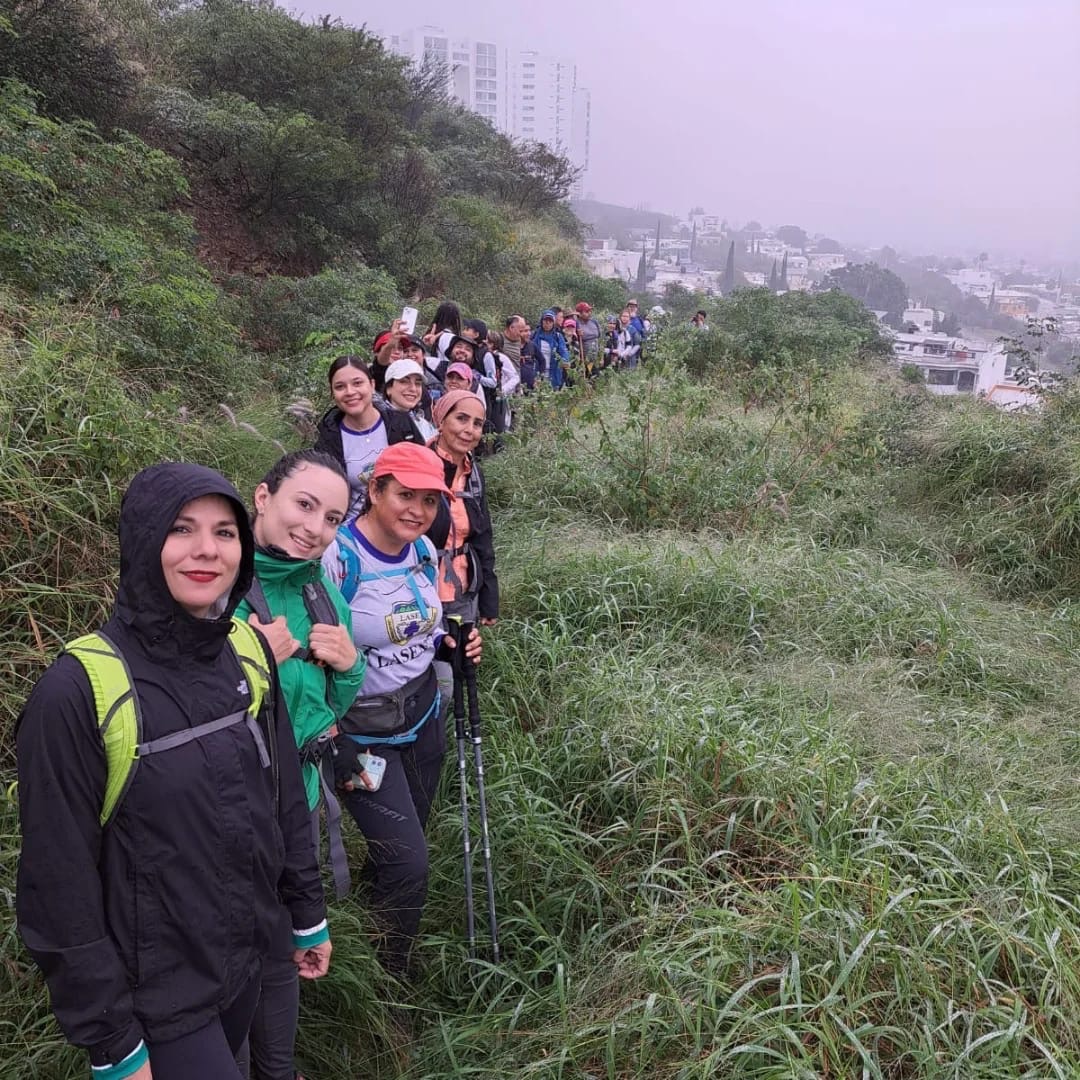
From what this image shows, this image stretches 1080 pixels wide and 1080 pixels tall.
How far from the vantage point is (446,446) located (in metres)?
3.39

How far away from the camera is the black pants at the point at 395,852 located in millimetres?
2385

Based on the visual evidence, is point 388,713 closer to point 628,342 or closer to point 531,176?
point 628,342

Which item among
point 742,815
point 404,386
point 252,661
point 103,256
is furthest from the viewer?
point 103,256

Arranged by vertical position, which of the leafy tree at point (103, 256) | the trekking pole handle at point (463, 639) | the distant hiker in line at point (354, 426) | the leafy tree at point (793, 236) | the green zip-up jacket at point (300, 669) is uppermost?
the leafy tree at point (793, 236)

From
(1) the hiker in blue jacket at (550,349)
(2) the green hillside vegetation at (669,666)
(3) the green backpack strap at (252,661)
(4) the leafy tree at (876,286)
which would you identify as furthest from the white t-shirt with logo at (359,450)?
(4) the leafy tree at (876,286)

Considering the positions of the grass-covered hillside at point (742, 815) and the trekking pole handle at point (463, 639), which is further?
the trekking pole handle at point (463, 639)

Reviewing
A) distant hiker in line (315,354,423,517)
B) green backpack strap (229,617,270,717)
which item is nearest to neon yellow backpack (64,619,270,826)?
green backpack strap (229,617,270,717)

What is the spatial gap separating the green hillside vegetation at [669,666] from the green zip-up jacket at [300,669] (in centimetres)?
79

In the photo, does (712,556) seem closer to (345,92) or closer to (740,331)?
(740,331)

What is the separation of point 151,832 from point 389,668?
1054mm

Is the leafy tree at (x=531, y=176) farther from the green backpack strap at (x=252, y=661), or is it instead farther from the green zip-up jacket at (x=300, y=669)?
the green backpack strap at (x=252, y=661)

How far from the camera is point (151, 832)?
1.39 metres

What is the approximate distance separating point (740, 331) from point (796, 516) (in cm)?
895

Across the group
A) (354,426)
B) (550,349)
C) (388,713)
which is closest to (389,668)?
(388,713)
